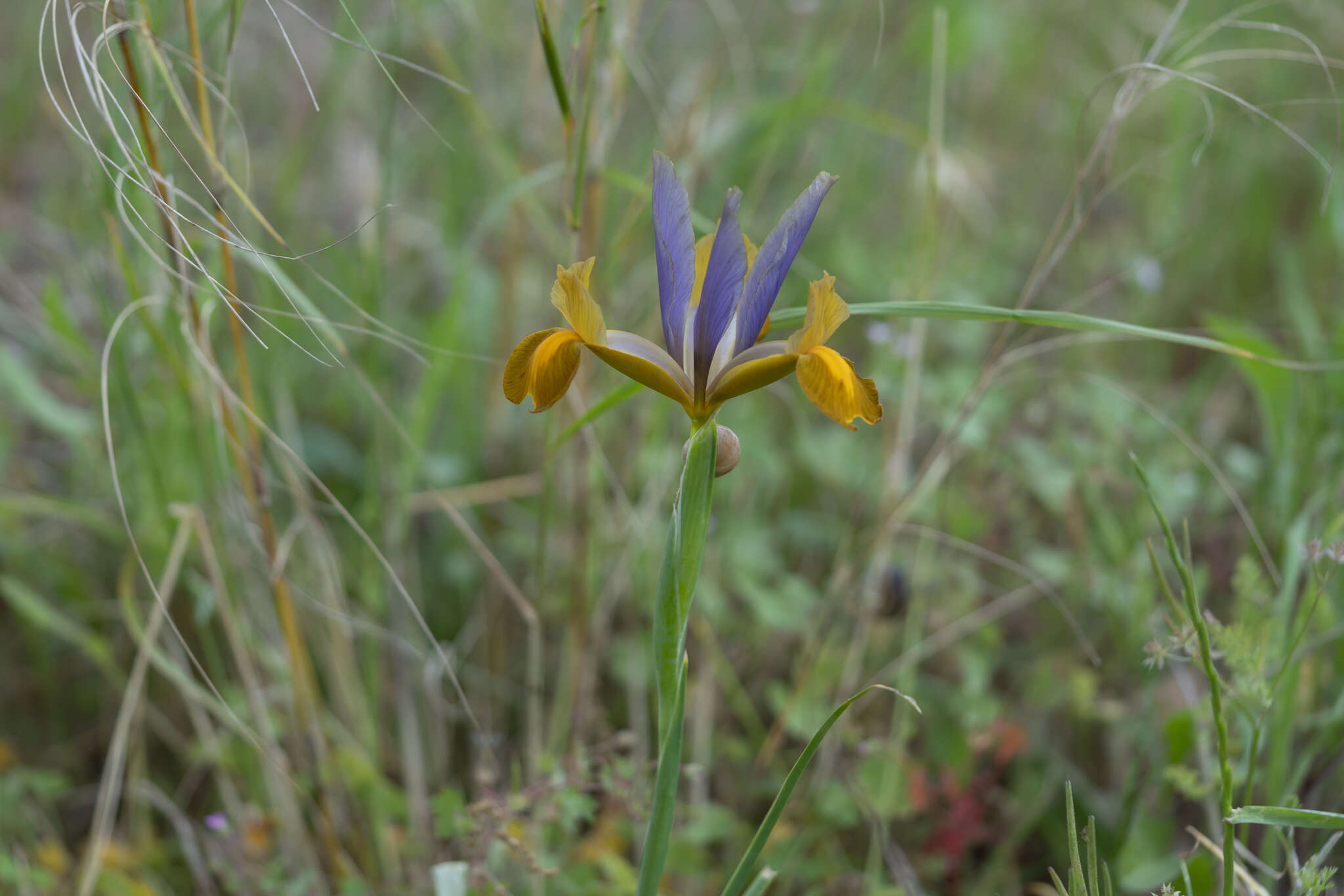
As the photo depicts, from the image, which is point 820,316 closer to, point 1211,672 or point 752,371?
point 752,371

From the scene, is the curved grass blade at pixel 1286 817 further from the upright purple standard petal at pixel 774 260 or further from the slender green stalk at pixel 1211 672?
the upright purple standard petal at pixel 774 260

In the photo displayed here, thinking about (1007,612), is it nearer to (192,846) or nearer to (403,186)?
(192,846)

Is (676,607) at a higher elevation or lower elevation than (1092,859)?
higher

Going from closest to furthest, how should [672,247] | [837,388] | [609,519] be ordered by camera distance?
[837,388]
[672,247]
[609,519]

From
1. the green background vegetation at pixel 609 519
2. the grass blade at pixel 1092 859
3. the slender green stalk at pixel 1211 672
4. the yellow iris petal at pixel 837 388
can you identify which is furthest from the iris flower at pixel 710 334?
the grass blade at pixel 1092 859

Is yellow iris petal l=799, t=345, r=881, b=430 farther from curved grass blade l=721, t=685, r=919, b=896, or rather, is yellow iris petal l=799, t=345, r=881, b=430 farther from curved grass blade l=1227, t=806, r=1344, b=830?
curved grass blade l=1227, t=806, r=1344, b=830

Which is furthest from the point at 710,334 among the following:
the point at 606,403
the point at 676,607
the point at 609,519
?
the point at 609,519

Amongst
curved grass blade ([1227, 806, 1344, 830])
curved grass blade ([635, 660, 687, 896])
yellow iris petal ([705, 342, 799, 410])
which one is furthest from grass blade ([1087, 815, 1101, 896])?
yellow iris petal ([705, 342, 799, 410])
